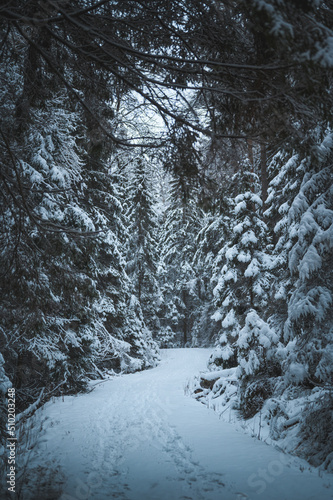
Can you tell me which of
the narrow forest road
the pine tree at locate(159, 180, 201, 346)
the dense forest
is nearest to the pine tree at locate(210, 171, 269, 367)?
the dense forest

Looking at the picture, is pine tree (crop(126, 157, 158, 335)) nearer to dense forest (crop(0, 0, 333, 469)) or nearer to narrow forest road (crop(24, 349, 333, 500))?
dense forest (crop(0, 0, 333, 469))

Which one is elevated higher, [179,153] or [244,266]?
[179,153]

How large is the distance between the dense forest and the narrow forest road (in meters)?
0.75

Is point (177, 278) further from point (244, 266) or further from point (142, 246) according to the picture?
point (244, 266)

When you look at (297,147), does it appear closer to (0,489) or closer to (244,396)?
(0,489)

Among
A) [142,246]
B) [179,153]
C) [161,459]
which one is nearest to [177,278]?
[142,246]

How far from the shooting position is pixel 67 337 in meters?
8.55

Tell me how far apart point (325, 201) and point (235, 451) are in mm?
5225

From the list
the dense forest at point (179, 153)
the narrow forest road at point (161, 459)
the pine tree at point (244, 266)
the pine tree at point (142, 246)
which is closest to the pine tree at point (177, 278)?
the pine tree at point (142, 246)

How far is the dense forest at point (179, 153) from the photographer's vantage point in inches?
121

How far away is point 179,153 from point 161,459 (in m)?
4.47

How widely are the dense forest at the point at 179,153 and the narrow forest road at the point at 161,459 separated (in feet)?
2.47

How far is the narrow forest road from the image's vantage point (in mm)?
3424

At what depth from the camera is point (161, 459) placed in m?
4.27
